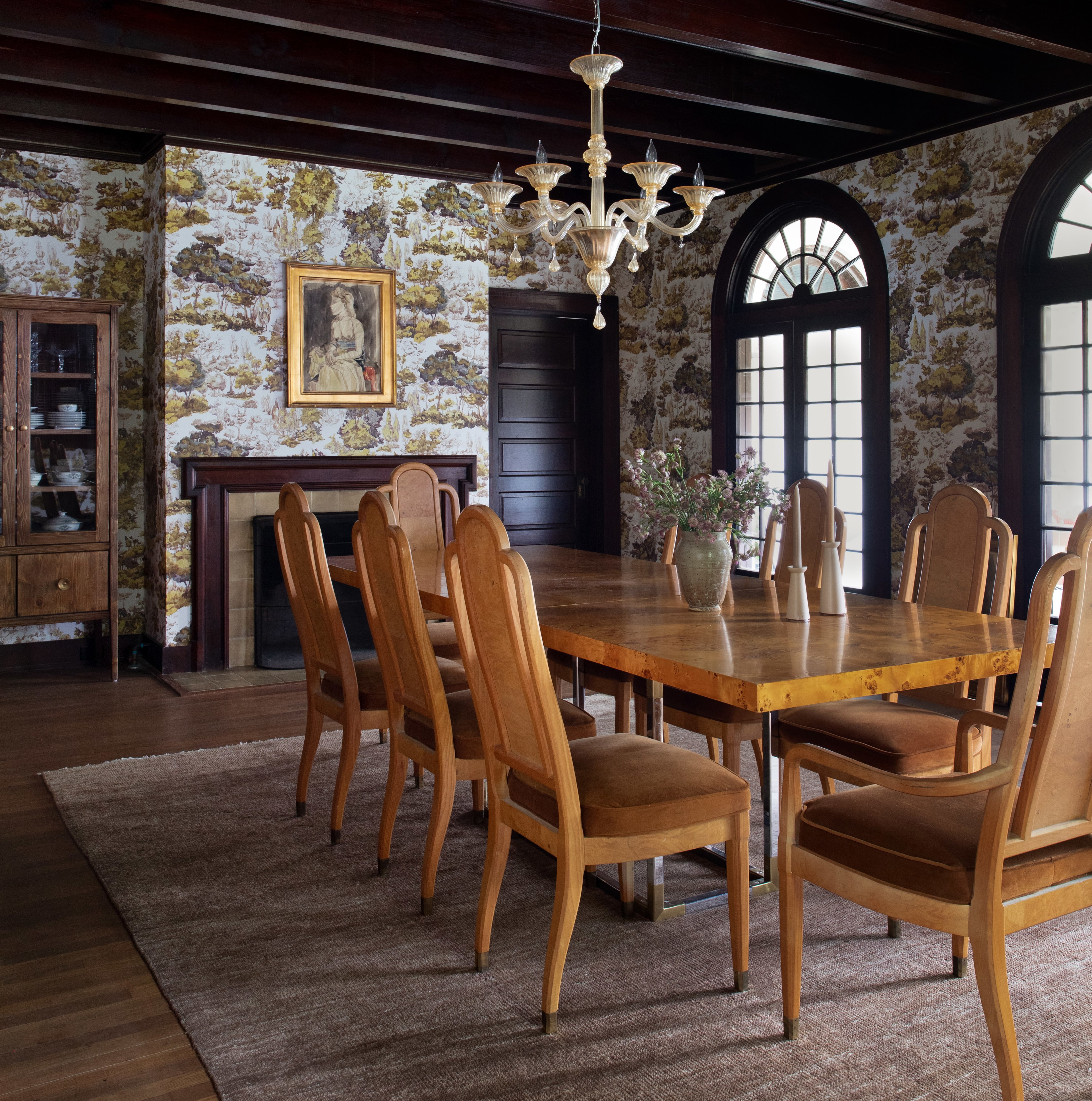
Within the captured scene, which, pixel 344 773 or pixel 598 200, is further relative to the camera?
pixel 598 200

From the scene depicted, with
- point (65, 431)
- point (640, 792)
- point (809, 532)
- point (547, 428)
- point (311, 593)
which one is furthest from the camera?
point (547, 428)

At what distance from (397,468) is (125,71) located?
2.21 m

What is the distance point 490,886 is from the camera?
8.40 ft

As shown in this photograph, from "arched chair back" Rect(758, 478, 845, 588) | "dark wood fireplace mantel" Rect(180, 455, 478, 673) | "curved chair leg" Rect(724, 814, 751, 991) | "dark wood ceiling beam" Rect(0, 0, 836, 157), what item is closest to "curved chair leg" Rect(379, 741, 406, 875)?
"curved chair leg" Rect(724, 814, 751, 991)

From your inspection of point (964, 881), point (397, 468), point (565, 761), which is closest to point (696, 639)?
point (565, 761)

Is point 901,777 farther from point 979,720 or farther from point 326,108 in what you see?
point 326,108

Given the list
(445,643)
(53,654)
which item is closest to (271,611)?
(53,654)

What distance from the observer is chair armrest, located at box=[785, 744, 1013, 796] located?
1915 millimetres

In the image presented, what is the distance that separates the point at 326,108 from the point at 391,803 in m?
3.67

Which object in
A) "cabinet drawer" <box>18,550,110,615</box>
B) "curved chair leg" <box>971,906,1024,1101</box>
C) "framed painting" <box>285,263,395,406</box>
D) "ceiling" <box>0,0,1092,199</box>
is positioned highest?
"ceiling" <box>0,0,1092,199</box>

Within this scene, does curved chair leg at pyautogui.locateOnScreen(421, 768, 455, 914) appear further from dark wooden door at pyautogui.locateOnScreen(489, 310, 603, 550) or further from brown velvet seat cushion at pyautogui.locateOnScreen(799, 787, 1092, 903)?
dark wooden door at pyautogui.locateOnScreen(489, 310, 603, 550)

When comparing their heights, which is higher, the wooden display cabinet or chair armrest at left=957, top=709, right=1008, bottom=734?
the wooden display cabinet

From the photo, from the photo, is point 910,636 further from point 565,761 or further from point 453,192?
point 453,192

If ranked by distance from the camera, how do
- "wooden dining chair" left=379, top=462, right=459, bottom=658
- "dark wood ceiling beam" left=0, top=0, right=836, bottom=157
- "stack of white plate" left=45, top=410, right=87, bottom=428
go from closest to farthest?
1. "dark wood ceiling beam" left=0, top=0, right=836, bottom=157
2. "wooden dining chair" left=379, top=462, right=459, bottom=658
3. "stack of white plate" left=45, top=410, right=87, bottom=428
